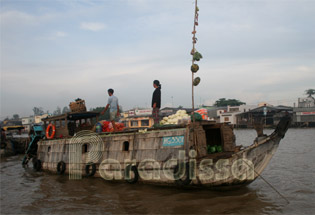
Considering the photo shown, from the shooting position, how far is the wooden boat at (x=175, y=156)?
709 centimetres

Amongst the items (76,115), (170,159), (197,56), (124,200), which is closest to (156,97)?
(197,56)

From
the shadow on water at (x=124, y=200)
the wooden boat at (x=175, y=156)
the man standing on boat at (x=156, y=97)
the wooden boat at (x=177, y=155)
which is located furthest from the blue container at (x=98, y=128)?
the man standing on boat at (x=156, y=97)

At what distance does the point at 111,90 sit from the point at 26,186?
4.78 meters

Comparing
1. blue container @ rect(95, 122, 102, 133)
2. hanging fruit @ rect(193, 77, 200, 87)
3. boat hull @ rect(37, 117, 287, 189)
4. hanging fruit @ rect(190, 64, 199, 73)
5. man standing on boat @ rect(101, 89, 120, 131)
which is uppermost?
hanging fruit @ rect(190, 64, 199, 73)

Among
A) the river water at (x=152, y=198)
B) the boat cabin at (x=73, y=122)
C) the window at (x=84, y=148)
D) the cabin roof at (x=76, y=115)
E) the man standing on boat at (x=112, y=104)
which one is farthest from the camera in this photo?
the boat cabin at (x=73, y=122)

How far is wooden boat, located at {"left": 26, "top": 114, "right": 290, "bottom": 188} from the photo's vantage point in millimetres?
7090

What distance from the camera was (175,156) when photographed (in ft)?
24.5

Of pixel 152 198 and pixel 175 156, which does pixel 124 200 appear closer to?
pixel 152 198

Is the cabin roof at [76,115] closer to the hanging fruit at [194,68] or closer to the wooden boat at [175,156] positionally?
the wooden boat at [175,156]

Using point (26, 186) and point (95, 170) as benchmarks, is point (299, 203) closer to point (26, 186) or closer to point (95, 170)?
point (95, 170)

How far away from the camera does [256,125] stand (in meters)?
7.61

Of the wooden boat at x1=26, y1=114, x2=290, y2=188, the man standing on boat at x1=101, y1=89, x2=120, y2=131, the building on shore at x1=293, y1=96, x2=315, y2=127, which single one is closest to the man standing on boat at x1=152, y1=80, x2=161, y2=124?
the wooden boat at x1=26, y1=114, x2=290, y2=188

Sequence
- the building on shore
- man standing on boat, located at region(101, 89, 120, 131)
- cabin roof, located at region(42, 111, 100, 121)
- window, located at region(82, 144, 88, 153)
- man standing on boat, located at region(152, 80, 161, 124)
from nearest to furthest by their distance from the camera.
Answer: man standing on boat, located at region(152, 80, 161, 124) → window, located at region(82, 144, 88, 153) → man standing on boat, located at region(101, 89, 120, 131) → cabin roof, located at region(42, 111, 100, 121) → the building on shore

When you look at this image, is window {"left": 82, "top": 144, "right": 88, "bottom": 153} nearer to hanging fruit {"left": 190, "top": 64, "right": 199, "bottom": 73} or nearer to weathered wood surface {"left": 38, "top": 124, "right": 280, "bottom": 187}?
weathered wood surface {"left": 38, "top": 124, "right": 280, "bottom": 187}
